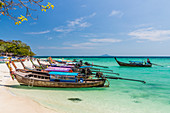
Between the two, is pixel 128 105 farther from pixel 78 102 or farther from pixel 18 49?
pixel 18 49

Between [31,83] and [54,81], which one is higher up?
[54,81]

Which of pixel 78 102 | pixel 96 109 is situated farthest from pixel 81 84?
pixel 96 109

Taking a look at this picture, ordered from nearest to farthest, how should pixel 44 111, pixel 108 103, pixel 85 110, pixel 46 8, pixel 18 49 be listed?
pixel 46 8 < pixel 44 111 < pixel 85 110 < pixel 108 103 < pixel 18 49

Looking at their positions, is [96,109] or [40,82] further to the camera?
[40,82]

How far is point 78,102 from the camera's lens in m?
9.36

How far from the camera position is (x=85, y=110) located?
26.3 feet

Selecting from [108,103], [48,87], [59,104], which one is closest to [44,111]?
[59,104]

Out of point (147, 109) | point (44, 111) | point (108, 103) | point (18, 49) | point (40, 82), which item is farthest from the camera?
point (18, 49)

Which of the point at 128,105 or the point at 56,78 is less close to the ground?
the point at 56,78

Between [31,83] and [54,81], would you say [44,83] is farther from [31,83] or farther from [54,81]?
[31,83]

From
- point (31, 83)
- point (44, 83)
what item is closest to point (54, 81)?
point (44, 83)

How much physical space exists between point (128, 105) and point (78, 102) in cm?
421

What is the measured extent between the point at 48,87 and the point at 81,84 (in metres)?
3.89

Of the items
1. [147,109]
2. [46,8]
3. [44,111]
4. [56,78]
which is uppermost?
[46,8]
